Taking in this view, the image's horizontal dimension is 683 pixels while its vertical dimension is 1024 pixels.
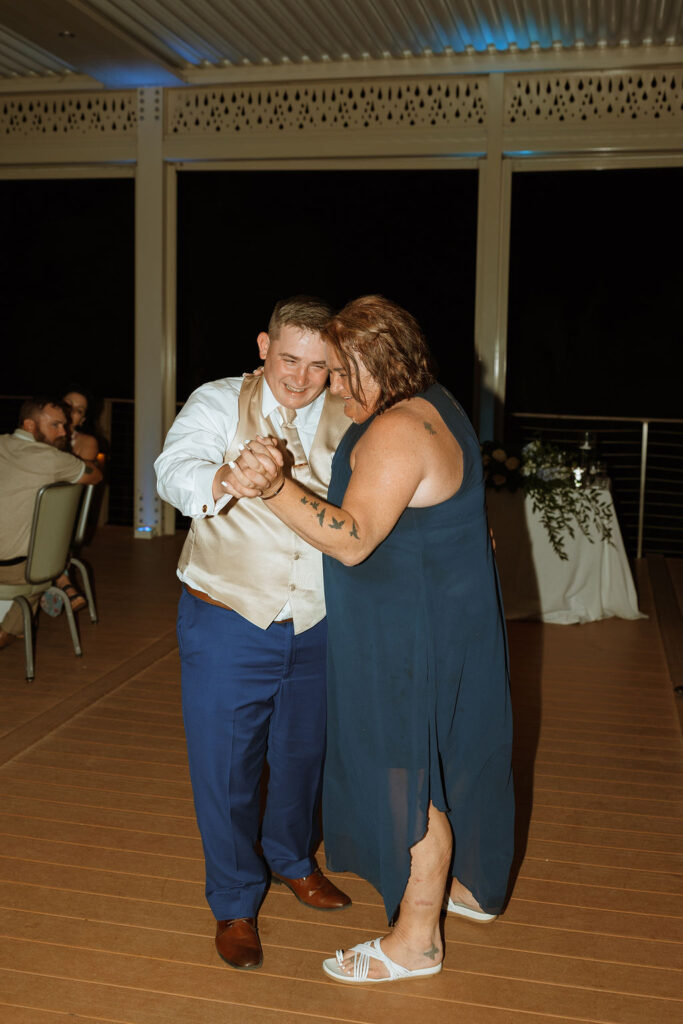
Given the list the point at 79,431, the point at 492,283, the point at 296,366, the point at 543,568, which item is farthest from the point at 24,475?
the point at 492,283

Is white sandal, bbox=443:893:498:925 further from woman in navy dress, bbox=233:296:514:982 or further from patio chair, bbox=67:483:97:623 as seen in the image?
patio chair, bbox=67:483:97:623

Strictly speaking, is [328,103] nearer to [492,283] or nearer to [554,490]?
[492,283]

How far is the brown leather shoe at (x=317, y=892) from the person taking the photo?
264 centimetres

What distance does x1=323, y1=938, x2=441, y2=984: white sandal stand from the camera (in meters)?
2.29

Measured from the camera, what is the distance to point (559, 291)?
29.2 feet

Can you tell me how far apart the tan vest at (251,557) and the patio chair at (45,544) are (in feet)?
7.57

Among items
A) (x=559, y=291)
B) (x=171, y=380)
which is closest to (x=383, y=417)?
(x=171, y=380)

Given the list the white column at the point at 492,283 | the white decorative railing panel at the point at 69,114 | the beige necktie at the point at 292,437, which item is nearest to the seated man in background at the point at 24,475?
the beige necktie at the point at 292,437

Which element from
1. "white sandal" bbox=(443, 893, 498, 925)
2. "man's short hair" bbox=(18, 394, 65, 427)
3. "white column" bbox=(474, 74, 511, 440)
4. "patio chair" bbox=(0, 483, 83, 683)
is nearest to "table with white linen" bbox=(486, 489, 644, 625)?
"white column" bbox=(474, 74, 511, 440)

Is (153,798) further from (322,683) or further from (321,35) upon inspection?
(321,35)

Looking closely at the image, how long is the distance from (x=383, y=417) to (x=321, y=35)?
228 inches

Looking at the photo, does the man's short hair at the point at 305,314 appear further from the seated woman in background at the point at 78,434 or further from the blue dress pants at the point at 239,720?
the seated woman in background at the point at 78,434

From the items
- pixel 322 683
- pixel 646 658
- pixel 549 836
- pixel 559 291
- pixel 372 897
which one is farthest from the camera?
pixel 559 291

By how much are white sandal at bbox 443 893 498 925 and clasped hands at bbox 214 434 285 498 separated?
52.1 inches
